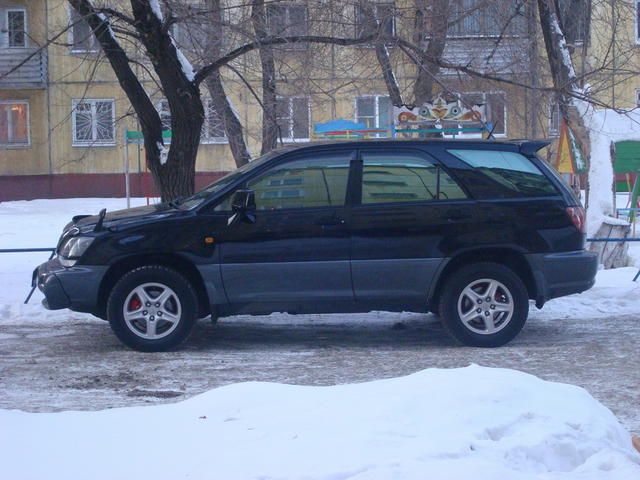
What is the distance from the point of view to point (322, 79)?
1397cm

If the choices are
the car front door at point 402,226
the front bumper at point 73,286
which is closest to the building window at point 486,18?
the car front door at point 402,226

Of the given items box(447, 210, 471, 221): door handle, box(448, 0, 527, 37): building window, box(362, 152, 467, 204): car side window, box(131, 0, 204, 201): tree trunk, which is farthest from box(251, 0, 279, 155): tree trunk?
box(447, 210, 471, 221): door handle

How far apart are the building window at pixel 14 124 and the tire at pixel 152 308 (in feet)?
72.1

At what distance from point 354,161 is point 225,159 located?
798 inches

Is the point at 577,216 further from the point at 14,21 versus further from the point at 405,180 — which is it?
the point at 14,21

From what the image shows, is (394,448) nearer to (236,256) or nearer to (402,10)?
(236,256)

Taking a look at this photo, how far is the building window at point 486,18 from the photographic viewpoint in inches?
537

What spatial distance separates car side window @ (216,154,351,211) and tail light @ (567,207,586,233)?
2012mm

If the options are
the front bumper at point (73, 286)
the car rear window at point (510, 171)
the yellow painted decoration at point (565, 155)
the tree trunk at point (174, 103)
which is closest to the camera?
the front bumper at point (73, 286)

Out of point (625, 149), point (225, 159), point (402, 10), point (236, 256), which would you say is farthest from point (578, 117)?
point (225, 159)

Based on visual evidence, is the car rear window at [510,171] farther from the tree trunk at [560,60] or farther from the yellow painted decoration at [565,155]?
the yellow painted decoration at [565,155]

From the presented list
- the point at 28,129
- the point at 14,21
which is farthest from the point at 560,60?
the point at 28,129

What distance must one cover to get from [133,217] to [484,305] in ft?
10.5

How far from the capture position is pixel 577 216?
8.55 metres
